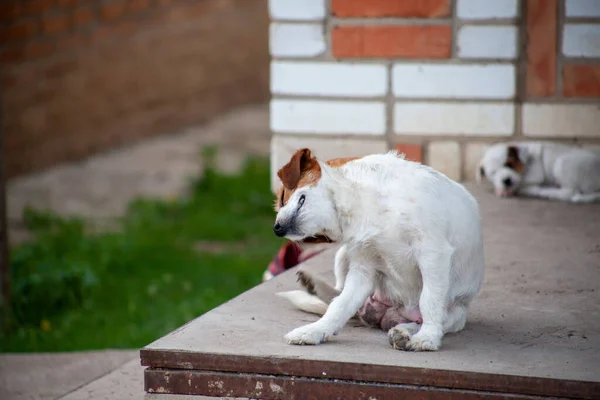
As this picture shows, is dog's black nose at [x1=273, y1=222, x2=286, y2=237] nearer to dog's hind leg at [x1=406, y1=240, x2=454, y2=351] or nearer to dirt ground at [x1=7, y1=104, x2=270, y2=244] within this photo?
dog's hind leg at [x1=406, y1=240, x2=454, y2=351]

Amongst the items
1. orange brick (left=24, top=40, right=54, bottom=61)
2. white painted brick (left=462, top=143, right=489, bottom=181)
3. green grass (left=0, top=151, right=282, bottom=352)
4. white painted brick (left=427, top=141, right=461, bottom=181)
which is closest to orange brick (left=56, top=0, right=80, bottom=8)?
orange brick (left=24, top=40, right=54, bottom=61)

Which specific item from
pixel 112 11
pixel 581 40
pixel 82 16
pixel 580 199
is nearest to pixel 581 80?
pixel 581 40

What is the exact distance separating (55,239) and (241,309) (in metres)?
4.37

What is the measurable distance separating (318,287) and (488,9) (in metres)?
2.22

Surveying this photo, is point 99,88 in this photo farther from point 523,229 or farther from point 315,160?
point 315,160

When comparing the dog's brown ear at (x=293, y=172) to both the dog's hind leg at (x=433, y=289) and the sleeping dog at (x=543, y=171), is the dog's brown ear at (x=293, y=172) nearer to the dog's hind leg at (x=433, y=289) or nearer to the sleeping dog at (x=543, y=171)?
the dog's hind leg at (x=433, y=289)

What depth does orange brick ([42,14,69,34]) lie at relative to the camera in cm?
914

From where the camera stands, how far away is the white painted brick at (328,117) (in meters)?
5.07

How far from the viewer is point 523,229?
4.36 m

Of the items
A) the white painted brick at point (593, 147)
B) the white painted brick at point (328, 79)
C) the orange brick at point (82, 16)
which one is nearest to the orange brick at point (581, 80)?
the white painted brick at point (593, 147)

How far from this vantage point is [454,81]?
4.98m

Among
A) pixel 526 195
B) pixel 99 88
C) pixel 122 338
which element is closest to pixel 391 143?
pixel 526 195

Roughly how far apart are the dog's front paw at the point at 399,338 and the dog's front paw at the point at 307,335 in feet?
0.64

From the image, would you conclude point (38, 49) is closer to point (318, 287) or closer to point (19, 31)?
point (19, 31)
